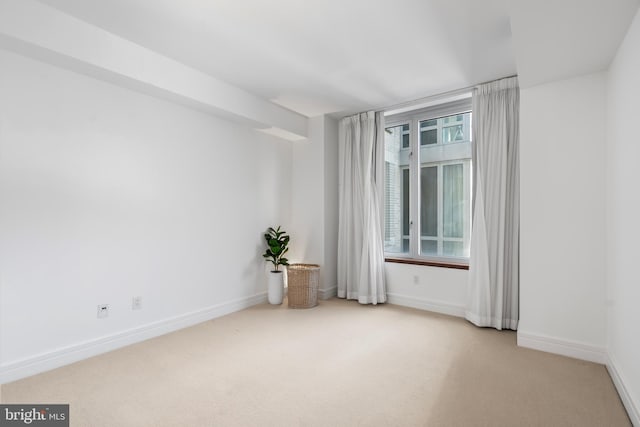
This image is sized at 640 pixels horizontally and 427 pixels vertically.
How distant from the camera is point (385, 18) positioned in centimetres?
232

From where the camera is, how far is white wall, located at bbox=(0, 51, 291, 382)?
7.61 ft

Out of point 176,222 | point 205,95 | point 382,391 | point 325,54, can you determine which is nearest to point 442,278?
point 382,391

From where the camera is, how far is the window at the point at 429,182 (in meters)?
4.00

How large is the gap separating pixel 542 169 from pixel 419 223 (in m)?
1.71

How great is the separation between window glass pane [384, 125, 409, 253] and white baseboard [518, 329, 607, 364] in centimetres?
185

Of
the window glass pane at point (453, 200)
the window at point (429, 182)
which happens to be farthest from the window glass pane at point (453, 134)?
the window glass pane at point (453, 200)

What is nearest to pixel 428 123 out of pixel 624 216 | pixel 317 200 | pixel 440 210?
pixel 440 210

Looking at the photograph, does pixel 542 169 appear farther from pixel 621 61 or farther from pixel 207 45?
pixel 207 45

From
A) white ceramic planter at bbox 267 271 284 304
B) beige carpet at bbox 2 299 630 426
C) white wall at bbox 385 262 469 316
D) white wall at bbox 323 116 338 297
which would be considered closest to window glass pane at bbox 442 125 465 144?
white wall at bbox 323 116 338 297

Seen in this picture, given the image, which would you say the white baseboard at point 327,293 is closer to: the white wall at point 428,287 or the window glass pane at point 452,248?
the white wall at point 428,287

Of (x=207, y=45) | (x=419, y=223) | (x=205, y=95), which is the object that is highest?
(x=207, y=45)

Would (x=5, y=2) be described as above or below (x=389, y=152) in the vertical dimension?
above

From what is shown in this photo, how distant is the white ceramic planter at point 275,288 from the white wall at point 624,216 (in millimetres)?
3233

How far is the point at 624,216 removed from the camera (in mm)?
2076
